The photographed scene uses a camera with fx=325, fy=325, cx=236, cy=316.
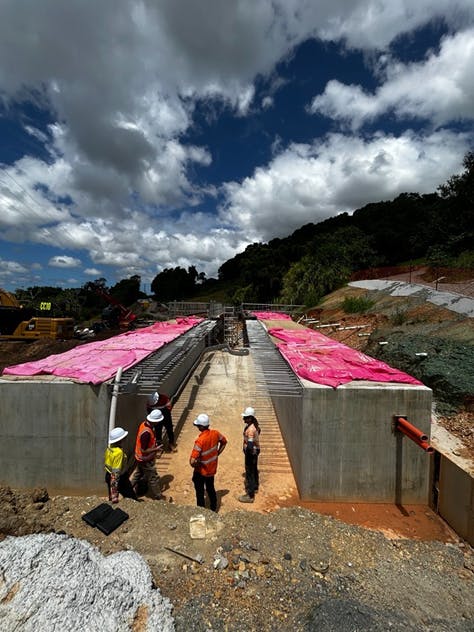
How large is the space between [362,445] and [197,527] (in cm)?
369

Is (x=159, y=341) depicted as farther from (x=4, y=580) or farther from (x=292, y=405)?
(x=4, y=580)

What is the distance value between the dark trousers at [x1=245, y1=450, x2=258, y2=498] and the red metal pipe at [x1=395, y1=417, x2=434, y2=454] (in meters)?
3.02

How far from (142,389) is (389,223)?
209 ft

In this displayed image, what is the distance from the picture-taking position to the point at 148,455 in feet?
21.5

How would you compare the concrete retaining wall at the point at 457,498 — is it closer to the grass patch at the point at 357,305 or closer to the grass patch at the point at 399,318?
the grass patch at the point at 399,318

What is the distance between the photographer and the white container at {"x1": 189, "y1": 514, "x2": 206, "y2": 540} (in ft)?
16.6

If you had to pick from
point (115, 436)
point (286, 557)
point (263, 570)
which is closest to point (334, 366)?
point (286, 557)

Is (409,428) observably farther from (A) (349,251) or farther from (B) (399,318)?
(A) (349,251)

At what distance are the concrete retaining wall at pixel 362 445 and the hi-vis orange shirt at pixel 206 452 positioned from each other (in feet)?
6.22

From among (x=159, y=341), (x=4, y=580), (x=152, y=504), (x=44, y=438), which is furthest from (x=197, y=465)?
(x=159, y=341)

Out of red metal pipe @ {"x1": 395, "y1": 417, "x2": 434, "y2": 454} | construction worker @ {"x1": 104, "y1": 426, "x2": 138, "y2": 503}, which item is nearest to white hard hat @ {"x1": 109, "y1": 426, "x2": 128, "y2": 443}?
construction worker @ {"x1": 104, "y1": 426, "x2": 138, "y2": 503}

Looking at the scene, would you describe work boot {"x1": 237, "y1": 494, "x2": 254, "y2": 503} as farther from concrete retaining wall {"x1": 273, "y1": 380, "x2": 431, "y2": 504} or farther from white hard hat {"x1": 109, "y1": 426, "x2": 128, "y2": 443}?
white hard hat {"x1": 109, "y1": 426, "x2": 128, "y2": 443}

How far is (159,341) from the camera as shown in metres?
12.8

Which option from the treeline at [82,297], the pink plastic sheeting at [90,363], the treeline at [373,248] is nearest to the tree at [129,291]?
the treeline at [82,297]
